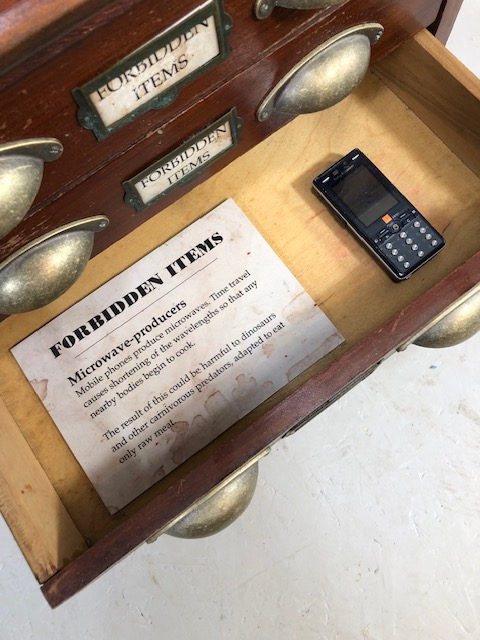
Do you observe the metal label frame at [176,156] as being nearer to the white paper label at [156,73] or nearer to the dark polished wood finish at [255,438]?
the white paper label at [156,73]

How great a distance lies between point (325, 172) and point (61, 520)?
0.47 metres

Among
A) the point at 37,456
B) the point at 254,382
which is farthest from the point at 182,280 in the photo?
the point at 37,456

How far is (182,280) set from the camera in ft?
2.43

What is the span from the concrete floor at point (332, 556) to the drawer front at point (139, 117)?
0.41 m

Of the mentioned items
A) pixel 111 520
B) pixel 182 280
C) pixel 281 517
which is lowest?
pixel 281 517

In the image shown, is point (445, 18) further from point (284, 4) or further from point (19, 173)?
point (19, 173)

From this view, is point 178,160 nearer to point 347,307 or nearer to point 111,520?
point 347,307

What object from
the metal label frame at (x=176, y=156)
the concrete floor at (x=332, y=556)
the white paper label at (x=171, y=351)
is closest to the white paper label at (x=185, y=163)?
the metal label frame at (x=176, y=156)

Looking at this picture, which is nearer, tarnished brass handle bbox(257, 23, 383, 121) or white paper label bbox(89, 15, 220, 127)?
white paper label bbox(89, 15, 220, 127)

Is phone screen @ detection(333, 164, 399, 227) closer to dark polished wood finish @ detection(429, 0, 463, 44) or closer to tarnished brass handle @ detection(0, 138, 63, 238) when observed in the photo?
dark polished wood finish @ detection(429, 0, 463, 44)

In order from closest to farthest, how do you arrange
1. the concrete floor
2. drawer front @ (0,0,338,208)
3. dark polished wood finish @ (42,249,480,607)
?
drawer front @ (0,0,338,208), dark polished wood finish @ (42,249,480,607), the concrete floor

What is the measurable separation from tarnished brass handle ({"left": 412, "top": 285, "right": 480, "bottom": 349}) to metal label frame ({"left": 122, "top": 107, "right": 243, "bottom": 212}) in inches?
11.0

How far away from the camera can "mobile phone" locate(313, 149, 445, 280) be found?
0.72 metres

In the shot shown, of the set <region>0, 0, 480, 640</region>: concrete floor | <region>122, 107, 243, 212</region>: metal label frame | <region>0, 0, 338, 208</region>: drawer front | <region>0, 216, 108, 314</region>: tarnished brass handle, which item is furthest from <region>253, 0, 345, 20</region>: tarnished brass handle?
<region>0, 0, 480, 640</region>: concrete floor
